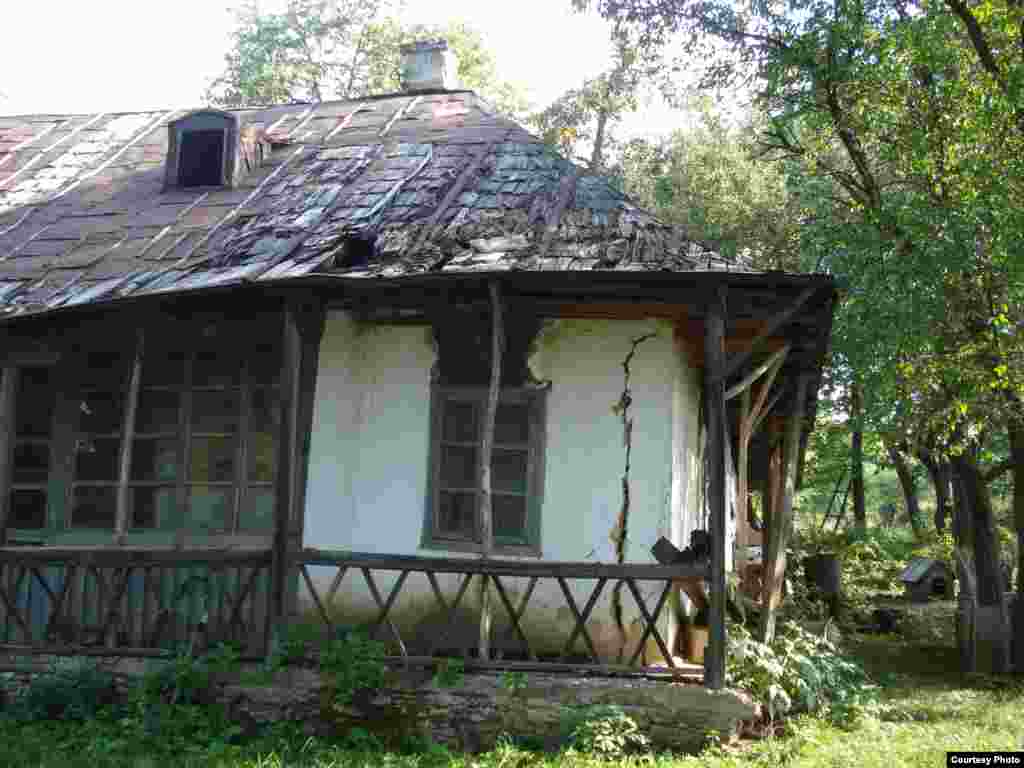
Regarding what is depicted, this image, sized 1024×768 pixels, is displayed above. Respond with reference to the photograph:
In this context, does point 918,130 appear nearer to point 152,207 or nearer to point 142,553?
point 152,207

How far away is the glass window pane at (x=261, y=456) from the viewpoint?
28.9ft

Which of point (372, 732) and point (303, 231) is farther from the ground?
point (303, 231)

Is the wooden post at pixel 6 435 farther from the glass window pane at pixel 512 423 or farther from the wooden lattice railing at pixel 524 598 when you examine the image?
the glass window pane at pixel 512 423

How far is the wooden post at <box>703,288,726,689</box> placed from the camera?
726cm

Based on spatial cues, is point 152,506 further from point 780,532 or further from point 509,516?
point 780,532

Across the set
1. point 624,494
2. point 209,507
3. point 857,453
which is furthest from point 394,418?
point 857,453

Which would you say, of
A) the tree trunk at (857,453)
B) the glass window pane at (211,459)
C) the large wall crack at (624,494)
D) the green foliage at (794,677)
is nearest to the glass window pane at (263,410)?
the glass window pane at (211,459)

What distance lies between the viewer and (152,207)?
1081 cm

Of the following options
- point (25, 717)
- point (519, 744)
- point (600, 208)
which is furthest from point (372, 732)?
point (600, 208)

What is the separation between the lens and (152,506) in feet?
29.5

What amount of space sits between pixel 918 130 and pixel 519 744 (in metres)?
9.20

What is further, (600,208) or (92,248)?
(92,248)

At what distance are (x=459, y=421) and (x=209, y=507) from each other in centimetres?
231

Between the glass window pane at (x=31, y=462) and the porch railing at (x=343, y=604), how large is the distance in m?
0.88
